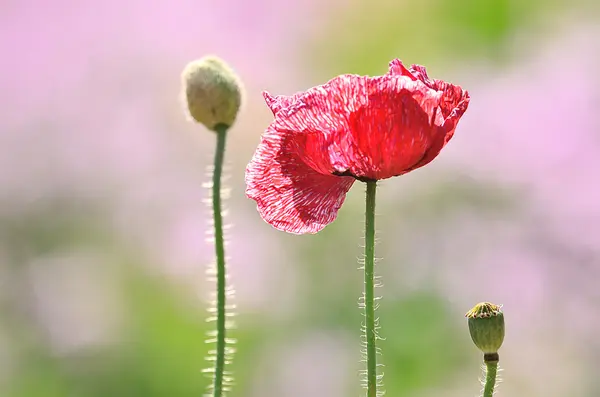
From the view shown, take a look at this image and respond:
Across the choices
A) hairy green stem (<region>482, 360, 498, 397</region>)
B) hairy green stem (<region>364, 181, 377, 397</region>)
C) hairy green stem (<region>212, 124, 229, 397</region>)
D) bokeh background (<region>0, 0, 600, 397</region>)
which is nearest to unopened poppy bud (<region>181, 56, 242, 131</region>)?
hairy green stem (<region>212, 124, 229, 397</region>)

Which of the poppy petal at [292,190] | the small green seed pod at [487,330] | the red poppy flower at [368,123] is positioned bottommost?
the small green seed pod at [487,330]

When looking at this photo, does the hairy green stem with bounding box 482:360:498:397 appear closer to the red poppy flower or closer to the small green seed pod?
the small green seed pod

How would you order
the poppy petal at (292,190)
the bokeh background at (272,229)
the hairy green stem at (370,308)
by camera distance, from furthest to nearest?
the bokeh background at (272,229), the poppy petal at (292,190), the hairy green stem at (370,308)

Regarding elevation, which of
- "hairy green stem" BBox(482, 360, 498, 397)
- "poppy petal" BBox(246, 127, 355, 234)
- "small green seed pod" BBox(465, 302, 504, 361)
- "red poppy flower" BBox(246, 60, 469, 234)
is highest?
"red poppy flower" BBox(246, 60, 469, 234)

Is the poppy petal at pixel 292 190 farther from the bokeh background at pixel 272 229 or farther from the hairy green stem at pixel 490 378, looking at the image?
the bokeh background at pixel 272 229

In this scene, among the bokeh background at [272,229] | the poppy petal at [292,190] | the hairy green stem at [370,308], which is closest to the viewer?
the hairy green stem at [370,308]

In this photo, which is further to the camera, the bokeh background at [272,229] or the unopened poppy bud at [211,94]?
the bokeh background at [272,229]

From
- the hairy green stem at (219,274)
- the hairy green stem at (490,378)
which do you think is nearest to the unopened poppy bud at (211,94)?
the hairy green stem at (219,274)

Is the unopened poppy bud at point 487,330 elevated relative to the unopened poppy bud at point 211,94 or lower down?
lower down
